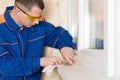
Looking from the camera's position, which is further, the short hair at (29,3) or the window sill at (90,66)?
the short hair at (29,3)

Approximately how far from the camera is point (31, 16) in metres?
1.50

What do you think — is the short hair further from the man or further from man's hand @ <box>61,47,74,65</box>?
man's hand @ <box>61,47,74,65</box>

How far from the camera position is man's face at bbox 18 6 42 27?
1.49m

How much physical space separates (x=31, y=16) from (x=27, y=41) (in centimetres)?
19

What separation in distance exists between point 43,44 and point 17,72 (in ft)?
1.10

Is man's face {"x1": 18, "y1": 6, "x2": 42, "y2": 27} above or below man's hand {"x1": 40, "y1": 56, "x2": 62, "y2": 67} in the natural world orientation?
above

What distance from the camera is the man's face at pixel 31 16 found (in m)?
1.49

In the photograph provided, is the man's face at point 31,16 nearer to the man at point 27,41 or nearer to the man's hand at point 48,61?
the man at point 27,41
